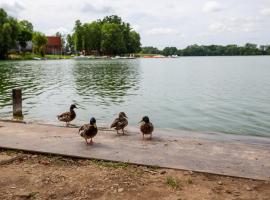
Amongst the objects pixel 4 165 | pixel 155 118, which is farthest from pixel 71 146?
pixel 155 118

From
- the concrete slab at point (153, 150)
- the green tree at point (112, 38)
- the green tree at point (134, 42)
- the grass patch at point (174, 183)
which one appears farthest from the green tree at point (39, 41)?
the grass patch at point (174, 183)

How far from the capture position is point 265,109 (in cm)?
2308

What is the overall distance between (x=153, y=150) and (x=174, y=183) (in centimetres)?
239

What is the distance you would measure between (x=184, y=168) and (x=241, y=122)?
11749 millimetres

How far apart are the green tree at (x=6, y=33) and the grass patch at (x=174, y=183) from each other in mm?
112788

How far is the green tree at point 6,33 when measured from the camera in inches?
4405

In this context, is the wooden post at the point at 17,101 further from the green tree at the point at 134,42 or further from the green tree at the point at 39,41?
the green tree at the point at 134,42

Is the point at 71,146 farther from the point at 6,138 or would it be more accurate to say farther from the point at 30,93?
the point at 30,93

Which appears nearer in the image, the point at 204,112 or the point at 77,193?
the point at 77,193

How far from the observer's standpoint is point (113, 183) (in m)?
7.08

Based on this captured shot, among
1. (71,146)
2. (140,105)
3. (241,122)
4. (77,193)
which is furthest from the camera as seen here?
(140,105)

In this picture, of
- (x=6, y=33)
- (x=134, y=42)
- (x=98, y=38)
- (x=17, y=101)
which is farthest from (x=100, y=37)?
(x=17, y=101)

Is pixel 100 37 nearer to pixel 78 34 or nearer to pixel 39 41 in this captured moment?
pixel 78 34

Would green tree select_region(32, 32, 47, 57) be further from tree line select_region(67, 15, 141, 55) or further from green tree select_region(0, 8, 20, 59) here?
green tree select_region(0, 8, 20, 59)
